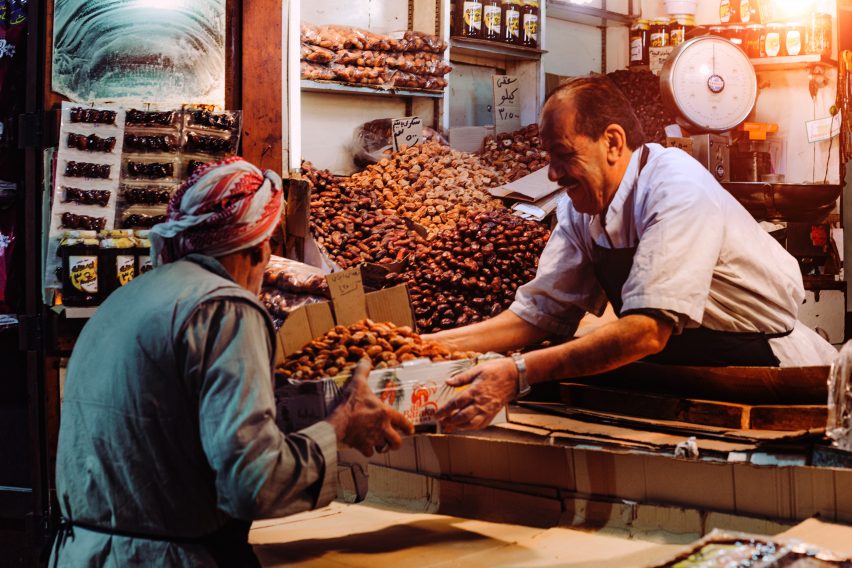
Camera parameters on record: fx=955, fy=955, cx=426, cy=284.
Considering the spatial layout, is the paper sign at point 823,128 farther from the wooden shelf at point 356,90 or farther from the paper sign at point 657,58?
the wooden shelf at point 356,90

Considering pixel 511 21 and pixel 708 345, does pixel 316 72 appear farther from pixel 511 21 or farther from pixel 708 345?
pixel 708 345

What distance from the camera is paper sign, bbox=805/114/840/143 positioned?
23.6ft

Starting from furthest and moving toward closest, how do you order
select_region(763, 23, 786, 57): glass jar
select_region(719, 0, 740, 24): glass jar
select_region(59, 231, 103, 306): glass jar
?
select_region(719, 0, 740, 24): glass jar
select_region(763, 23, 786, 57): glass jar
select_region(59, 231, 103, 306): glass jar

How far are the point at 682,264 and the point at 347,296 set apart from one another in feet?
2.96

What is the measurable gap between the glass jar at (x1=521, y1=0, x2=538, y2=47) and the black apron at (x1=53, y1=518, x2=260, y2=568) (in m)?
6.76

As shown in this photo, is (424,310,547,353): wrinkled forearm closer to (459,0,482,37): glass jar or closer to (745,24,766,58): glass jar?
(459,0,482,37): glass jar

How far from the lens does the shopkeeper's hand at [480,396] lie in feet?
7.06

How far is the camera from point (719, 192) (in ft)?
8.98

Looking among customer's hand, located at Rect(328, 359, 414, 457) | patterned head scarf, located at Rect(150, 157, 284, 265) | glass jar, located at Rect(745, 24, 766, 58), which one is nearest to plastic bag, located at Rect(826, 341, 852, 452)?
customer's hand, located at Rect(328, 359, 414, 457)

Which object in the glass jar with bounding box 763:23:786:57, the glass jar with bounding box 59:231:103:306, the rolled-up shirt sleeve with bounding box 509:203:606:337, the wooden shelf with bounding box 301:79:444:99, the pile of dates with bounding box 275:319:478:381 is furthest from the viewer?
the glass jar with bounding box 763:23:786:57

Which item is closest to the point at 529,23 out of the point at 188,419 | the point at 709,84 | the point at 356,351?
the point at 709,84

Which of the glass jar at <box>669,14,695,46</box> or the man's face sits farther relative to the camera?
the glass jar at <box>669,14,695,46</box>

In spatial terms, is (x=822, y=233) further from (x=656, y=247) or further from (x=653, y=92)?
(x=656, y=247)

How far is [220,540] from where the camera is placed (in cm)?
165
